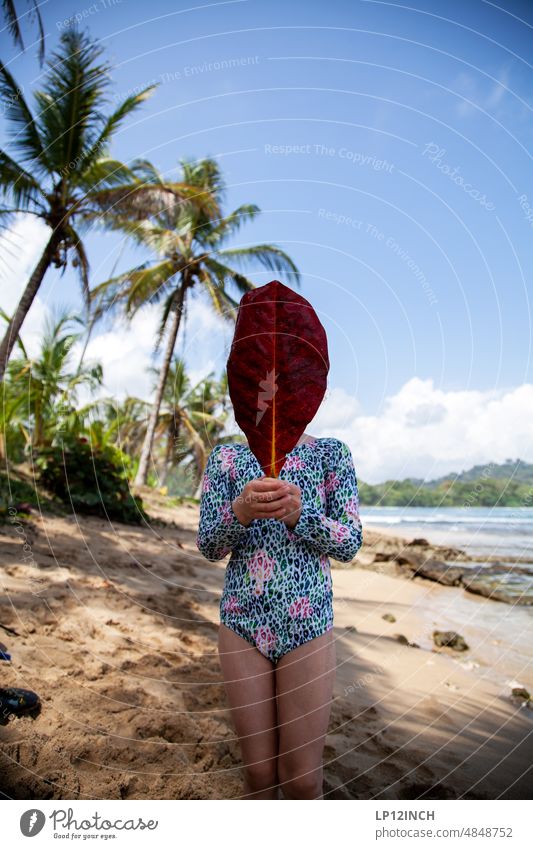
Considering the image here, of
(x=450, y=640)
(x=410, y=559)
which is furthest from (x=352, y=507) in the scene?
(x=410, y=559)

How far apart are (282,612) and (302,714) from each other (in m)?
0.32

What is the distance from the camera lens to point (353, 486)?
5.92ft

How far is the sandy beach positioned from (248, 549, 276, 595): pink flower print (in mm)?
1318

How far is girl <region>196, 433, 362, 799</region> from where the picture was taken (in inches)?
64.7

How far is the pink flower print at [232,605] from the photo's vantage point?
1.74 meters

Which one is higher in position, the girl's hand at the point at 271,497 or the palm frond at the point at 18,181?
the palm frond at the point at 18,181

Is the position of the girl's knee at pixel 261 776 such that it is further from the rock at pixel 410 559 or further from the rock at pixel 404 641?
the rock at pixel 410 559

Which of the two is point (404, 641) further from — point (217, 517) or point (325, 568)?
point (217, 517)

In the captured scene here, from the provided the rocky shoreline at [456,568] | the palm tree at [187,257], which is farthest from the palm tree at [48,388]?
the rocky shoreline at [456,568]

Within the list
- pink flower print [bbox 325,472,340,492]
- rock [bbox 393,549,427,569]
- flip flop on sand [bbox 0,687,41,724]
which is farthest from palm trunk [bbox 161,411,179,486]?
rock [bbox 393,549,427,569]

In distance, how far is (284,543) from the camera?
68.3 inches

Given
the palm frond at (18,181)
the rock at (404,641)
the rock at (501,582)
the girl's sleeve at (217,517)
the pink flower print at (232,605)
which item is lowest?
the rock at (404,641)

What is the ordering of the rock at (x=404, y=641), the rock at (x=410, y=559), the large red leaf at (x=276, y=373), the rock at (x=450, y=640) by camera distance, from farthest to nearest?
the rock at (x=410, y=559) < the rock at (x=450, y=640) < the rock at (x=404, y=641) < the large red leaf at (x=276, y=373)

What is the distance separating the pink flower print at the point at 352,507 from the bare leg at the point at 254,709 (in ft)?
1.80
